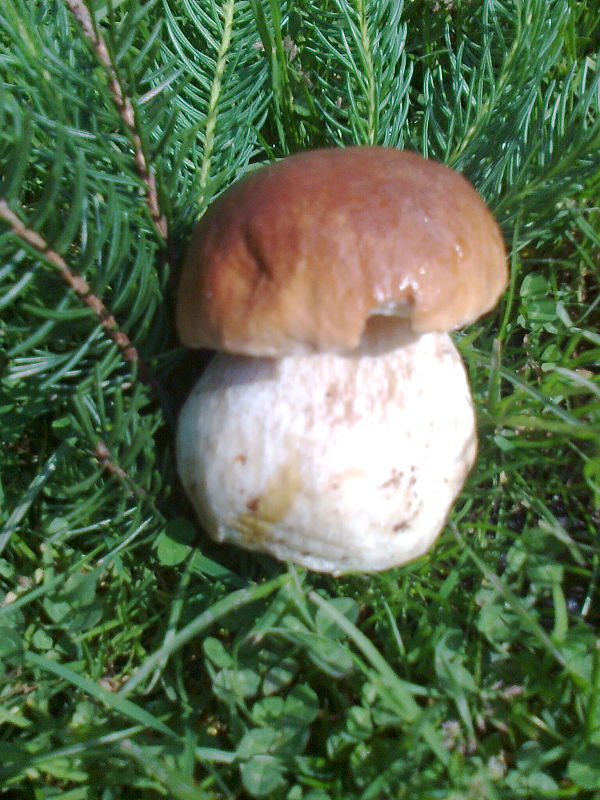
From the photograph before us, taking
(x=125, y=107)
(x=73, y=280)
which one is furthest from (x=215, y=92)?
(x=73, y=280)

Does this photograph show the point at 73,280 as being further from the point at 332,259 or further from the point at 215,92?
the point at 215,92

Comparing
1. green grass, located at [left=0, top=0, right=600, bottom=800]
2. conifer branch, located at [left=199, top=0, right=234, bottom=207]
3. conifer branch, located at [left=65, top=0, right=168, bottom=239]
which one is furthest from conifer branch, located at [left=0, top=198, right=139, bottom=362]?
conifer branch, located at [left=199, top=0, right=234, bottom=207]

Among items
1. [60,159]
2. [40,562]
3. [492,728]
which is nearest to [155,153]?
[60,159]

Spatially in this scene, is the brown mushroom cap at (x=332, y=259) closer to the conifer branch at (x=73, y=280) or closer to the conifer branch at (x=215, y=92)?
the conifer branch at (x=73, y=280)

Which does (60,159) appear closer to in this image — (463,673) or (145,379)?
(145,379)

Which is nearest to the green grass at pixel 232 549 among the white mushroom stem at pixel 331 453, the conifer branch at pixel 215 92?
the conifer branch at pixel 215 92
